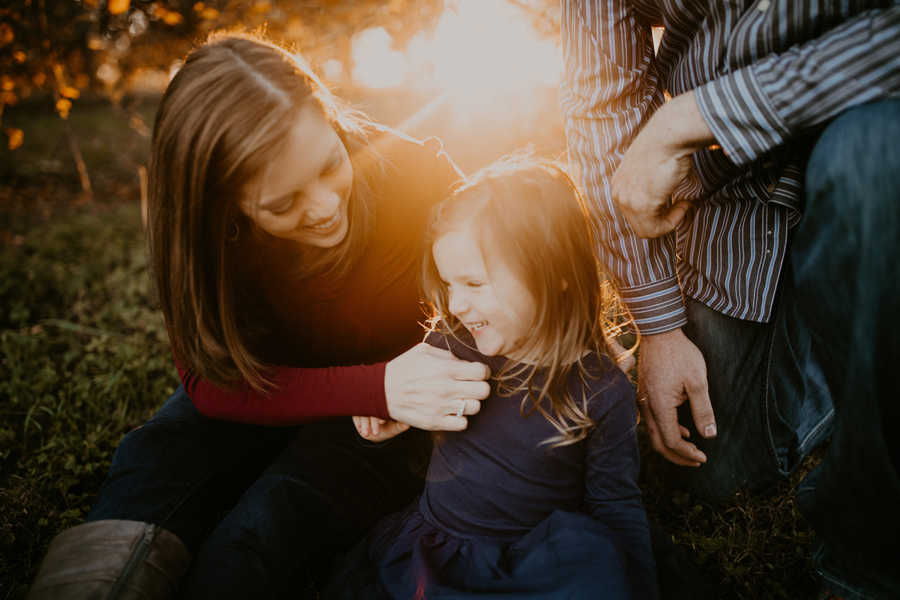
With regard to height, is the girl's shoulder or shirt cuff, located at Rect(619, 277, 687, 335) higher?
shirt cuff, located at Rect(619, 277, 687, 335)

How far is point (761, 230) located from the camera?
62.6 inches

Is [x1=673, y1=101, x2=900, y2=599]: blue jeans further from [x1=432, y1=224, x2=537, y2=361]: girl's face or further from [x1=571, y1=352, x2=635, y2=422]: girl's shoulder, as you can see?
[x1=432, y1=224, x2=537, y2=361]: girl's face

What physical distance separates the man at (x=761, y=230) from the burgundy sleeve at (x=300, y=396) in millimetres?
889

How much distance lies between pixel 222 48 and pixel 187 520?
1.44m

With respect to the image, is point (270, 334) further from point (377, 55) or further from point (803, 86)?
point (377, 55)

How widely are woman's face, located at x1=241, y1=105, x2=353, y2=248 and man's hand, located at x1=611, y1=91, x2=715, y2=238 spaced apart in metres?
A: 0.83

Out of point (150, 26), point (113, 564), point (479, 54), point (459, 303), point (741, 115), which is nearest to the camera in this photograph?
point (741, 115)

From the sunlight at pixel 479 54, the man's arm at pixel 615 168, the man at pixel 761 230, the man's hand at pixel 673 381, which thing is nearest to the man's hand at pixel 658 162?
the man at pixel 761 230

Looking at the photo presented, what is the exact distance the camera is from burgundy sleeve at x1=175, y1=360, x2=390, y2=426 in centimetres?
161

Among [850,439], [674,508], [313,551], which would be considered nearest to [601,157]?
[850,439]

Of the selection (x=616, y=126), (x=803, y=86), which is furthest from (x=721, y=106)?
(x=616, y=126)

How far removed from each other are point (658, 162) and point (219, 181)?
124 centimetres

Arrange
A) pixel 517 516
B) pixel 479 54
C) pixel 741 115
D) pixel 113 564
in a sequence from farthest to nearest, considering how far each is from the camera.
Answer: pixel 479 54, pixel 517 516, pixel 113 564, pixel 741 115

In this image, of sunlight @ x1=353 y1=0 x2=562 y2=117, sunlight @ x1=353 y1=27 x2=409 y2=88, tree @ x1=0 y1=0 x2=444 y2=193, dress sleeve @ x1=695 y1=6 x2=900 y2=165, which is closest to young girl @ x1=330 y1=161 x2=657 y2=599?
dress sleeve @ x1=695 y1=6 x2=900 y2=165
